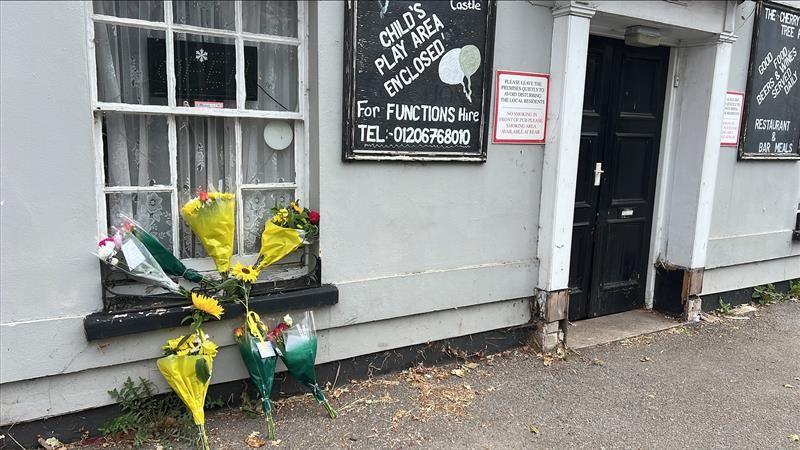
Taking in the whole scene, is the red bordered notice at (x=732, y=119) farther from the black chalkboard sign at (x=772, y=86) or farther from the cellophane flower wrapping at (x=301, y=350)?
the cellophane flower wrapping at (x=301, y=350)

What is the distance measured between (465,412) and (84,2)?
3.17m

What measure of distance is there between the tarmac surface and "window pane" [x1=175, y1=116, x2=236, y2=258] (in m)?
1.31

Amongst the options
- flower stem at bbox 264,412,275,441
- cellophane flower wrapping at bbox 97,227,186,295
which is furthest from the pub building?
flower stem at bbox 264,412,275,441

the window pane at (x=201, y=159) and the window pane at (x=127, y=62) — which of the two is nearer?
the window pane at (x=127, y=62)

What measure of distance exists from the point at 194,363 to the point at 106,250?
2.44ft

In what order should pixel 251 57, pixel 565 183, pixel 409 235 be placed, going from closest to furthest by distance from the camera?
pixel 251 57 → pixel 409 235 → pixel 565 183

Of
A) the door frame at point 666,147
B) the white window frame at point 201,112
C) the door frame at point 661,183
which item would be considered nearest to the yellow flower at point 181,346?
the white window frame at point 201,112

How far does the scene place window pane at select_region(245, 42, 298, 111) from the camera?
3.32m

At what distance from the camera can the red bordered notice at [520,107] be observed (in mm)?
3959

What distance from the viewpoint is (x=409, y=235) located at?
3.76 meters

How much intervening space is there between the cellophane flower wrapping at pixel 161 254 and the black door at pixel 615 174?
330 centimetres

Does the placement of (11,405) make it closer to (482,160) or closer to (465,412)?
(465,412)

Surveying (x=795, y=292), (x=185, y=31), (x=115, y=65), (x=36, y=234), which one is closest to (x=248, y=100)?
(x=185, y=31)

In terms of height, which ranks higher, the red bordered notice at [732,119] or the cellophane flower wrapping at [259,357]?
the red bordered notice at [732,119]
